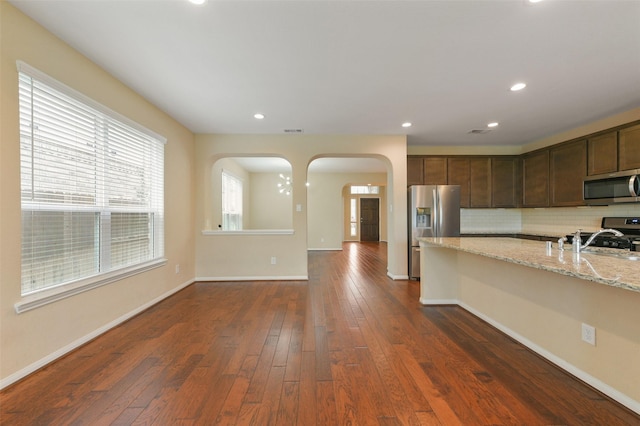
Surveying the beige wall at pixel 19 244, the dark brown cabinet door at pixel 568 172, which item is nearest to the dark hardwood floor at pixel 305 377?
the beige wall at pixel 19 244

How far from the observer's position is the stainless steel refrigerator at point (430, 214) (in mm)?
4574

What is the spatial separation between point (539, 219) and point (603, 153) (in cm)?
169

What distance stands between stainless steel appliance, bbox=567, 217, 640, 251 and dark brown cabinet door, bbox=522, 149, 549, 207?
834 mm

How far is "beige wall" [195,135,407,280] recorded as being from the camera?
14.8 feet

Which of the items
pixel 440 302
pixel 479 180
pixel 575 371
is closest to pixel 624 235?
pixel 479 180

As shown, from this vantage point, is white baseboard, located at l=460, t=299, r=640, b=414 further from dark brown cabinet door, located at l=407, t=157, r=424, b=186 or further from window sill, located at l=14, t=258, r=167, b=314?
window sill, located at l=14, t=258, r=167, b=314

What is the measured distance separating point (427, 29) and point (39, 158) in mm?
2997

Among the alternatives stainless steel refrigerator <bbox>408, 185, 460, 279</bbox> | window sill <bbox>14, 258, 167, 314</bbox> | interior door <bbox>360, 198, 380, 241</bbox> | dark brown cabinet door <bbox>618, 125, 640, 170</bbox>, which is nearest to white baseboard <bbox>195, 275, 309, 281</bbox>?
window sill <bbox>14, 258, 167, 314</bbox>

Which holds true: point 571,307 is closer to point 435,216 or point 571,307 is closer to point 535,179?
point 435,216

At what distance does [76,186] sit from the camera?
231 cm

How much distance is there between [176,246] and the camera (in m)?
3.95

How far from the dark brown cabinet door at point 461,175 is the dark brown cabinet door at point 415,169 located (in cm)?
52

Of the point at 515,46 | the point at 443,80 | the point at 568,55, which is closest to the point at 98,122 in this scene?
the point at 443,80

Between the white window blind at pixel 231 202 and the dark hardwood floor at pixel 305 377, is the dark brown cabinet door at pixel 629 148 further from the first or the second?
the white window blind at pixel 231 202
